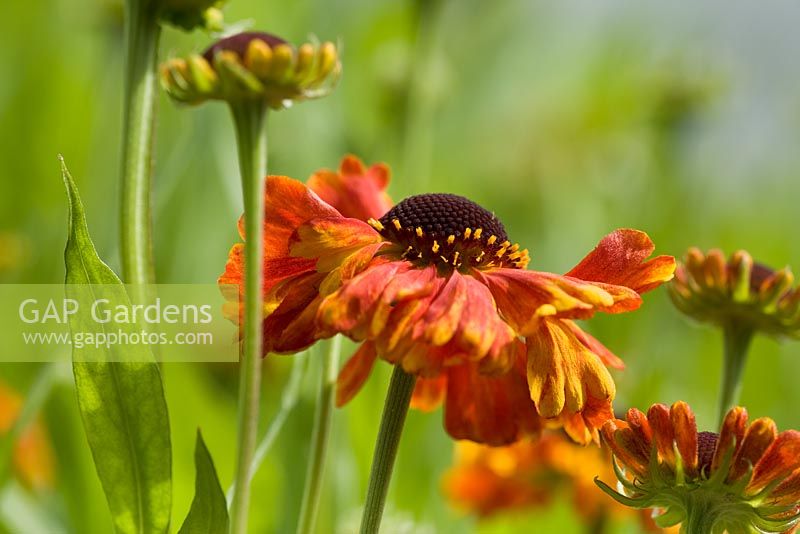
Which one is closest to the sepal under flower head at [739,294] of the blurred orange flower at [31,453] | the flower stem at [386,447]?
the flower stem at [386,447]

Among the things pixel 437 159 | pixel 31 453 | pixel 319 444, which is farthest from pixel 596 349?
pixel 437 159

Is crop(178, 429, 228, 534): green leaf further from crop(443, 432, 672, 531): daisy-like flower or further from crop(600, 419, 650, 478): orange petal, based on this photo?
crop(443, 432, 672, 531): daisy-like flower

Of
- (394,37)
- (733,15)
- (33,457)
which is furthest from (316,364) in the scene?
(733,15)

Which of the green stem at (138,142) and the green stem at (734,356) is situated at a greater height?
the green stem at (138,142)

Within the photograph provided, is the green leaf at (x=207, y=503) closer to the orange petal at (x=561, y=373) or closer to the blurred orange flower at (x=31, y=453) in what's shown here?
the orange petal at (x=561, y=373)

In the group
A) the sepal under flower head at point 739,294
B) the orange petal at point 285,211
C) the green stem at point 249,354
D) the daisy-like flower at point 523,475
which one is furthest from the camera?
the daisy-like flower at point 523,475

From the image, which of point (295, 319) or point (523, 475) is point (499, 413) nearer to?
point (295, 319)
